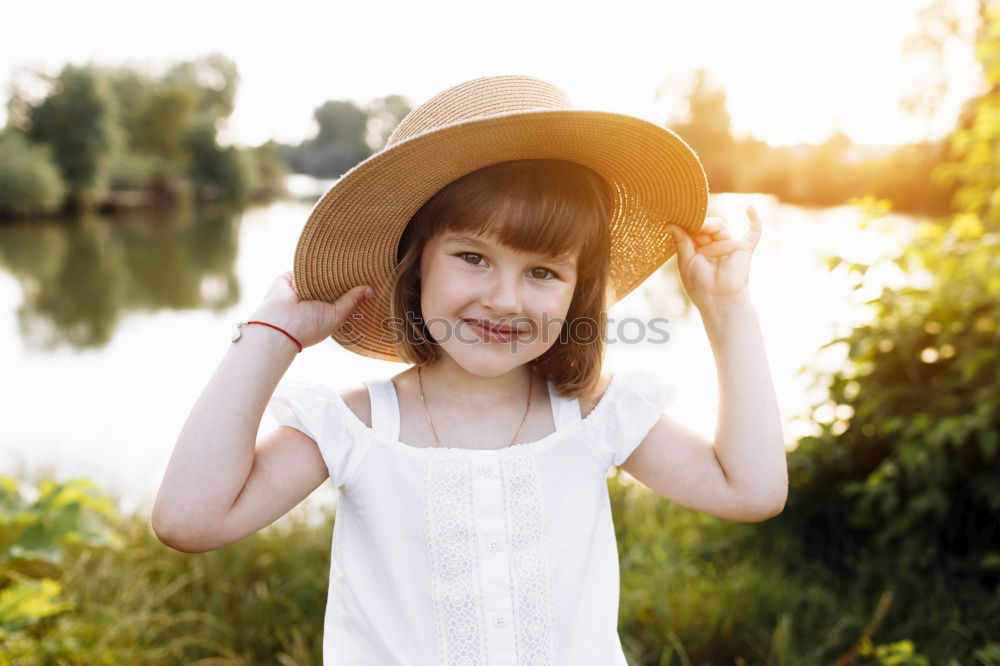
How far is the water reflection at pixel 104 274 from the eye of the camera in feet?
33.9

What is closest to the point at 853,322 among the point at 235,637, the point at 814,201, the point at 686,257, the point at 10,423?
the point at 686,257

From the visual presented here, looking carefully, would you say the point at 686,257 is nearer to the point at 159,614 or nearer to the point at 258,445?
the point at 258,445

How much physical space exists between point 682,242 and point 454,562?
0.80 m

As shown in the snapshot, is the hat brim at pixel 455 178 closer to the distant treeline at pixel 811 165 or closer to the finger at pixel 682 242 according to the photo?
the finger at pixel 682 242

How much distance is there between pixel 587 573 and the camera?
1354 millimetres

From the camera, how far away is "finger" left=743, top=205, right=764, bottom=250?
1.41 metres

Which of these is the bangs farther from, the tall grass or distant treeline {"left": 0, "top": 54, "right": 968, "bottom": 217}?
the tall grass

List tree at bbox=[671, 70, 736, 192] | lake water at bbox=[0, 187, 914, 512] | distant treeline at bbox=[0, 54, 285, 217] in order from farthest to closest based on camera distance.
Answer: distant treeline at bbox=[0, 54, 285, 217], lake water at bbox=[0, 187, 914, 512], tree at bbox=[671, 70, 736, 192]

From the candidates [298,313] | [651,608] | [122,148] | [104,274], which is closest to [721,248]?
[298,313]

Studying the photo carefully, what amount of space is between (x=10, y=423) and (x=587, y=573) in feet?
20.6

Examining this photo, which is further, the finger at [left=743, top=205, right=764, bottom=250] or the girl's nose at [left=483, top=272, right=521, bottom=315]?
the finger at [left=743, top=205, right=764, bottom=250]

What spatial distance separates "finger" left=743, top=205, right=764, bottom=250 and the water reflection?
368 inches

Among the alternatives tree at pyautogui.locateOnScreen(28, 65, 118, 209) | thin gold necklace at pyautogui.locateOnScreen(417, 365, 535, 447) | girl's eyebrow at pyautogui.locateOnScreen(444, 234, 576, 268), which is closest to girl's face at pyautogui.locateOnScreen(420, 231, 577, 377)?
girl's eyebrow at pyautogui.locateOnScreen(444, 234, 576, 268)

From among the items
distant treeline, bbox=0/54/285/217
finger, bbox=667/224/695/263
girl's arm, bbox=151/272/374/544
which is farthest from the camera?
distant treeline, bbox=0/54/285/217
